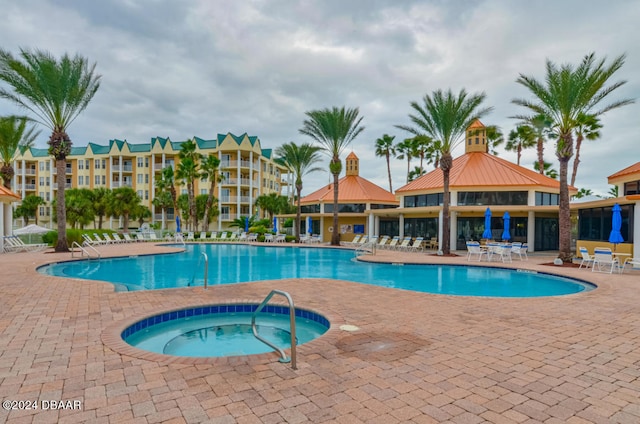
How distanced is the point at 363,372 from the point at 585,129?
24343 millimetres

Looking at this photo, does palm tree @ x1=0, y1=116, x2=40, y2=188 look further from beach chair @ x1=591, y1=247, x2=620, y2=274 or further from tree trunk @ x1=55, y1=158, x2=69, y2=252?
beach chair @ x1=591, y1=247, x2=620, y2=274

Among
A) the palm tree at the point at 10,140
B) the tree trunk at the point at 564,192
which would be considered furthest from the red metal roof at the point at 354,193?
the palm tree at the point at 10,140

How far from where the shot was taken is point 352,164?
129 feet

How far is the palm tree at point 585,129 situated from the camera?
16156mm

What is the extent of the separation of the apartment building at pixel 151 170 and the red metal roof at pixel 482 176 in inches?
1135

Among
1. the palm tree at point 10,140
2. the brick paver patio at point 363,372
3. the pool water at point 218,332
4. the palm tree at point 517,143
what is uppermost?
the palm tree at point 517,143

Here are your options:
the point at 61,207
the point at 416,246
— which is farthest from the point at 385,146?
the point at 61,207

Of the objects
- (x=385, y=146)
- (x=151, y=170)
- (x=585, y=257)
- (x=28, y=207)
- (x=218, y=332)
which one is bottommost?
(x=218, y=332)

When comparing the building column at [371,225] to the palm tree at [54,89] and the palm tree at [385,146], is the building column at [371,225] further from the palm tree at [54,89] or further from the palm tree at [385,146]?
the palm tree at [54,89]

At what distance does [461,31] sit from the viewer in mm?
13391

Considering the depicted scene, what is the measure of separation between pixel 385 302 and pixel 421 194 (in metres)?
21.2

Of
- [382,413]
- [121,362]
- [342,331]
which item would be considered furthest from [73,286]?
[382,413]

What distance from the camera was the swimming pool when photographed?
11.8 metres

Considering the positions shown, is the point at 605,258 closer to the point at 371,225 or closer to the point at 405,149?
the point at 371,225
